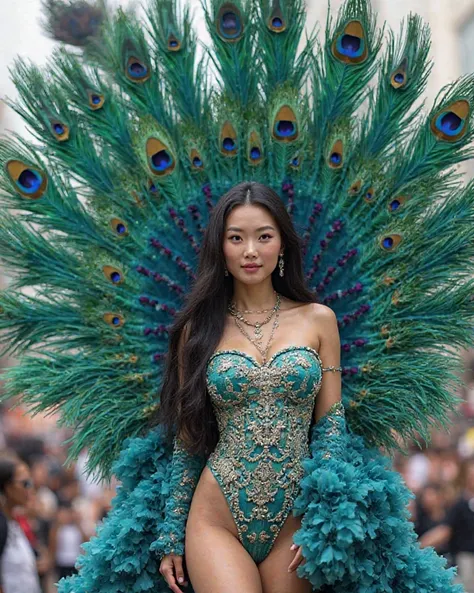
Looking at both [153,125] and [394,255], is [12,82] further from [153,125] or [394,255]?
[394,255]

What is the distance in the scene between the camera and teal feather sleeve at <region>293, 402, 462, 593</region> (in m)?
3.40

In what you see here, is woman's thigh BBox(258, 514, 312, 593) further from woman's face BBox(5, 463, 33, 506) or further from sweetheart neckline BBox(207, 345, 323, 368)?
woman's face BBox(5, 463, 33, 506)

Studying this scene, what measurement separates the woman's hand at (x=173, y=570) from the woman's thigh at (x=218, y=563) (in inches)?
3.4

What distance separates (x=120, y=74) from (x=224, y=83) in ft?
1.62

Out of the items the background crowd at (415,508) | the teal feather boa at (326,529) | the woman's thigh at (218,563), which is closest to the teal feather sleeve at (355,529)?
the teal feather boa at (326,529)

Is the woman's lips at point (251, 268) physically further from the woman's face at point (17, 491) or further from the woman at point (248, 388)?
the woman's face at point (17, 491)

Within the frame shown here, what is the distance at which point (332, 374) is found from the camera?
379 cm

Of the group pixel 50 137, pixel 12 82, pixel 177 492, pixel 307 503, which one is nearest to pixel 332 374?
pixel 307 503

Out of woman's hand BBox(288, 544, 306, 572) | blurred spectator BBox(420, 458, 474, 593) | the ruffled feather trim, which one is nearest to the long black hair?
the ruffled feather trim

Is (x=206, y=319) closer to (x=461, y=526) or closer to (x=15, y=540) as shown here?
(x=15, y=540)

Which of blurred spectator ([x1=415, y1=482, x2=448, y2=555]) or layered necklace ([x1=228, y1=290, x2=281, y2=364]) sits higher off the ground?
layered necklace ([x1=228, y1=290, x2=281, y2=364])

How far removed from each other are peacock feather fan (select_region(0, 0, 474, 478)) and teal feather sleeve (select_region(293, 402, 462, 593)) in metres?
0.68

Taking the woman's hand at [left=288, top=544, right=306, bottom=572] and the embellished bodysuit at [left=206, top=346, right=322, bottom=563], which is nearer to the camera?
the woman's hand at [left=288, top=544, right=306, bottom=572]

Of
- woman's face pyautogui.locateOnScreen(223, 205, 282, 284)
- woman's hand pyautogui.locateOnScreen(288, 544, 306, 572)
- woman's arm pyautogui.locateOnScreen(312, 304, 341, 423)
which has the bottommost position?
woman's hand pyautogui.locateOnScreen(288, 544, 306, 572)
